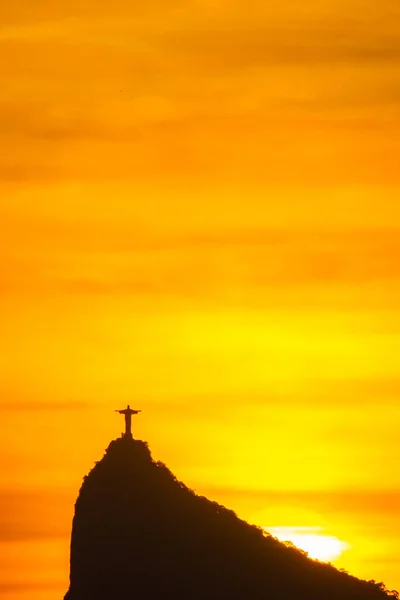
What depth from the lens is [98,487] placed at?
A: 474 ft

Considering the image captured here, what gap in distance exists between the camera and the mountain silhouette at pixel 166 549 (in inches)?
5522

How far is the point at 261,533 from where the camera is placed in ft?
464

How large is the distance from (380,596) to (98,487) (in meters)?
17.5

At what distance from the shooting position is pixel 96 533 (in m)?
145

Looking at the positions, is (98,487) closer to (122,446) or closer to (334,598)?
(122,446)

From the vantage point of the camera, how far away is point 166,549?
144m

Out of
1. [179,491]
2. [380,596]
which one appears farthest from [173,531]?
[380,596]

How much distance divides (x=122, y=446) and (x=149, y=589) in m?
8.13

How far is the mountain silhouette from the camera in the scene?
460ft

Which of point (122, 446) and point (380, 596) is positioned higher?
point (122, 446)

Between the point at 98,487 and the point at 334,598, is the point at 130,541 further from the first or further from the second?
the point at 334,598

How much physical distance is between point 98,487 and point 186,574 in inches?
273

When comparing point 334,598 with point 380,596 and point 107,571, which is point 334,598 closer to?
point 380,596

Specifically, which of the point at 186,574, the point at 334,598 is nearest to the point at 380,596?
the point at 334,598
